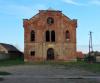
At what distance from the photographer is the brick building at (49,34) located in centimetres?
8650

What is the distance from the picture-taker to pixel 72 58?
85375 millimetres

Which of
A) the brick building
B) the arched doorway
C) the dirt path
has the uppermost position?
the brick building

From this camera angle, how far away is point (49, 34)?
87562mm

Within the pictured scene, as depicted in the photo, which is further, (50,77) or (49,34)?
(49,34)

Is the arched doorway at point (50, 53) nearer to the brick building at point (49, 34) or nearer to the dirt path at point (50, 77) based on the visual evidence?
the brick building at point (49, 34)

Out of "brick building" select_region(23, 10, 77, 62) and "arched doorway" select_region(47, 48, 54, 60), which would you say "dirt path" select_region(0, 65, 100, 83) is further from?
"arched doorway" select_region(47, 48, 54, 60)

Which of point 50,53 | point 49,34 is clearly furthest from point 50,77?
point 49,34

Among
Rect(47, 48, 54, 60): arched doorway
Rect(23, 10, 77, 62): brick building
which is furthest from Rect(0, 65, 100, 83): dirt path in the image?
Rect(47, 48, 54, 60): arched doorway

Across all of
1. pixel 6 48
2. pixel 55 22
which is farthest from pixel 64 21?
pixel 6 48

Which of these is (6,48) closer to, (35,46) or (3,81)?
(35,46)

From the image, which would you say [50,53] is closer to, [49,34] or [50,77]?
[49,34]

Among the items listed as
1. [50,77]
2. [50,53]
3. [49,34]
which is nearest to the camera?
[50,77]

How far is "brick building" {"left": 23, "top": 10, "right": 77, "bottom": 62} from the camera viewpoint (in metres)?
86.5

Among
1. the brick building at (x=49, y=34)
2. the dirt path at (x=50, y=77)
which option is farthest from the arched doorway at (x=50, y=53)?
the dirt path at (x=50, y=77)
